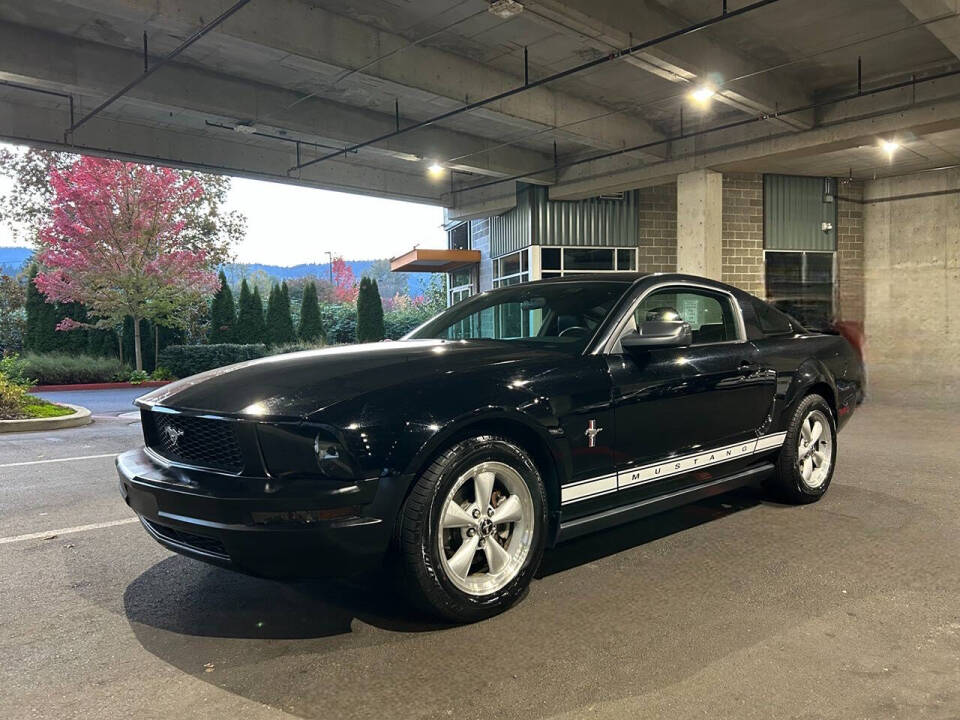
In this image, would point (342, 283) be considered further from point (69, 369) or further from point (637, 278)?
point (637, 278)

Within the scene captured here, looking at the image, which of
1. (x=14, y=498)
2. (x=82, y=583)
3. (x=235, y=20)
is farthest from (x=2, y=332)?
(x=82, y=583)

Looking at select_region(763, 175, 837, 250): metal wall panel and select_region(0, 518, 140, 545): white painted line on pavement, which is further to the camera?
select_region(763, 175, 837, 250): metal wall panel

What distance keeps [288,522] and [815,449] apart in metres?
4.05

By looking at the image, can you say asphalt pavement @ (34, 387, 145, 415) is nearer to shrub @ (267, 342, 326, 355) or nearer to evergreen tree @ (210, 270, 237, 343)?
shrub @ (267, 342, 326, 355)

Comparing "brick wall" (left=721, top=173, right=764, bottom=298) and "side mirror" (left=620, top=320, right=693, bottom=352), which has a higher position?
"brick wall" (left=721, top=173, right=764, bottom=298)

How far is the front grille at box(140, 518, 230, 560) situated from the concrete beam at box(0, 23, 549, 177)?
31.9 feet

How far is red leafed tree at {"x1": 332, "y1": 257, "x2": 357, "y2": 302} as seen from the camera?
7512 centimetres

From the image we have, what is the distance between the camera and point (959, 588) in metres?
3.56

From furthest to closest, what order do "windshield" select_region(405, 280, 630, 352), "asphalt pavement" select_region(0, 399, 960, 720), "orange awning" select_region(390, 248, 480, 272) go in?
1. "orange awning" select_region(390, 248, 480, 272)
2. "windshield" select_region(405, 280, 630, 352)
3. "asphalt pavement" select_region(0, 399, 960, 720)

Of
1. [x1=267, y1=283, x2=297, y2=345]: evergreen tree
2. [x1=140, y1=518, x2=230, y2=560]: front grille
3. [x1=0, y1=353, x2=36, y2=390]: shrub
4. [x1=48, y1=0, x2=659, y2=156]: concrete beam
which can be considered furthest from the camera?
[x1=267, y1=283, x2=297, y2=345]: evergreen tree

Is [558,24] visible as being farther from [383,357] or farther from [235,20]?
[383,357]

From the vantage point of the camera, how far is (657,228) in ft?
63.6

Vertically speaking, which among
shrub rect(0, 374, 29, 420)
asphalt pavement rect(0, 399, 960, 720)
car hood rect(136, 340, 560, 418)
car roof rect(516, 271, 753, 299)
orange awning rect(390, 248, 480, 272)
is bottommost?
asphalt pavement rect(0, 399, 960, 720)

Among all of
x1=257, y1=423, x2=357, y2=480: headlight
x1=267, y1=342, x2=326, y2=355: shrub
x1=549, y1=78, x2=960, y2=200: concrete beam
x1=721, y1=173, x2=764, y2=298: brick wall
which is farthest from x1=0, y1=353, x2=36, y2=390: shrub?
x1=721, y1=173, x2=764, y2=298: brick wall
